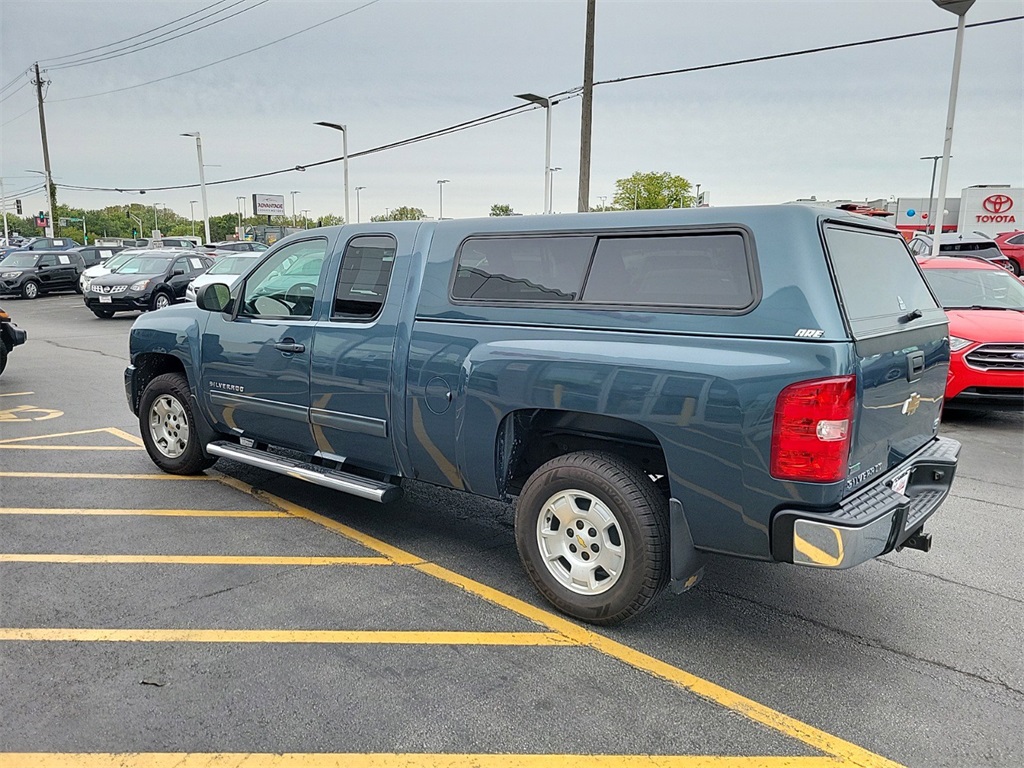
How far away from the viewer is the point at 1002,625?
3.72m

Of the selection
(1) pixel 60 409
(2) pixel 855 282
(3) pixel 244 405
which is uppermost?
(2) pixel 855 282

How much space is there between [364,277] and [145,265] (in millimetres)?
18335

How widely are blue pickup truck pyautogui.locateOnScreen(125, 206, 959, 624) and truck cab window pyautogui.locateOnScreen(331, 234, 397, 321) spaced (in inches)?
0.5

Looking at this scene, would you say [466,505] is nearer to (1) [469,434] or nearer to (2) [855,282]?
(1) [469,434]

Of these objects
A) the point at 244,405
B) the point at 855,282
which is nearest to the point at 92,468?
the point at 244,405

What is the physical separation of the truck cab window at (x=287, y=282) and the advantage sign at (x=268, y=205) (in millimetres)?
73856

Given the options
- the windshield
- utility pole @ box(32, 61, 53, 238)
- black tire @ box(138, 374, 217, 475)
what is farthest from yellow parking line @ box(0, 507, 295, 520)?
utility pole @ box(32, 61, 53, 238)

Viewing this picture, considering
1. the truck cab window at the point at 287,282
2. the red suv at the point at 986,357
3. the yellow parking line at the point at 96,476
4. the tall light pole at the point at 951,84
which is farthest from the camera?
the tall light pole at the point at 951,84

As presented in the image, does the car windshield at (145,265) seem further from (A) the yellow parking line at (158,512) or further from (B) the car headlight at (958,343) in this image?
(B) the car headlight at (958,343)

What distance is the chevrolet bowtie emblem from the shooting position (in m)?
3.58

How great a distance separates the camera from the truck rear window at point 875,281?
329 cm

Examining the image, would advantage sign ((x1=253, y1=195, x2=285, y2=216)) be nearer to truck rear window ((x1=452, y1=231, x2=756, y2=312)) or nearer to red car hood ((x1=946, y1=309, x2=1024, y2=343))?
red car hood ((x1=946, y1=309, x2=1024, y2=343))

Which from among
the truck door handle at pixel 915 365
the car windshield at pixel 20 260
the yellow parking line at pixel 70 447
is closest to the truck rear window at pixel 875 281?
the truck door handle at pixel 915 365

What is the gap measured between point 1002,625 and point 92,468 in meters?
6.39
